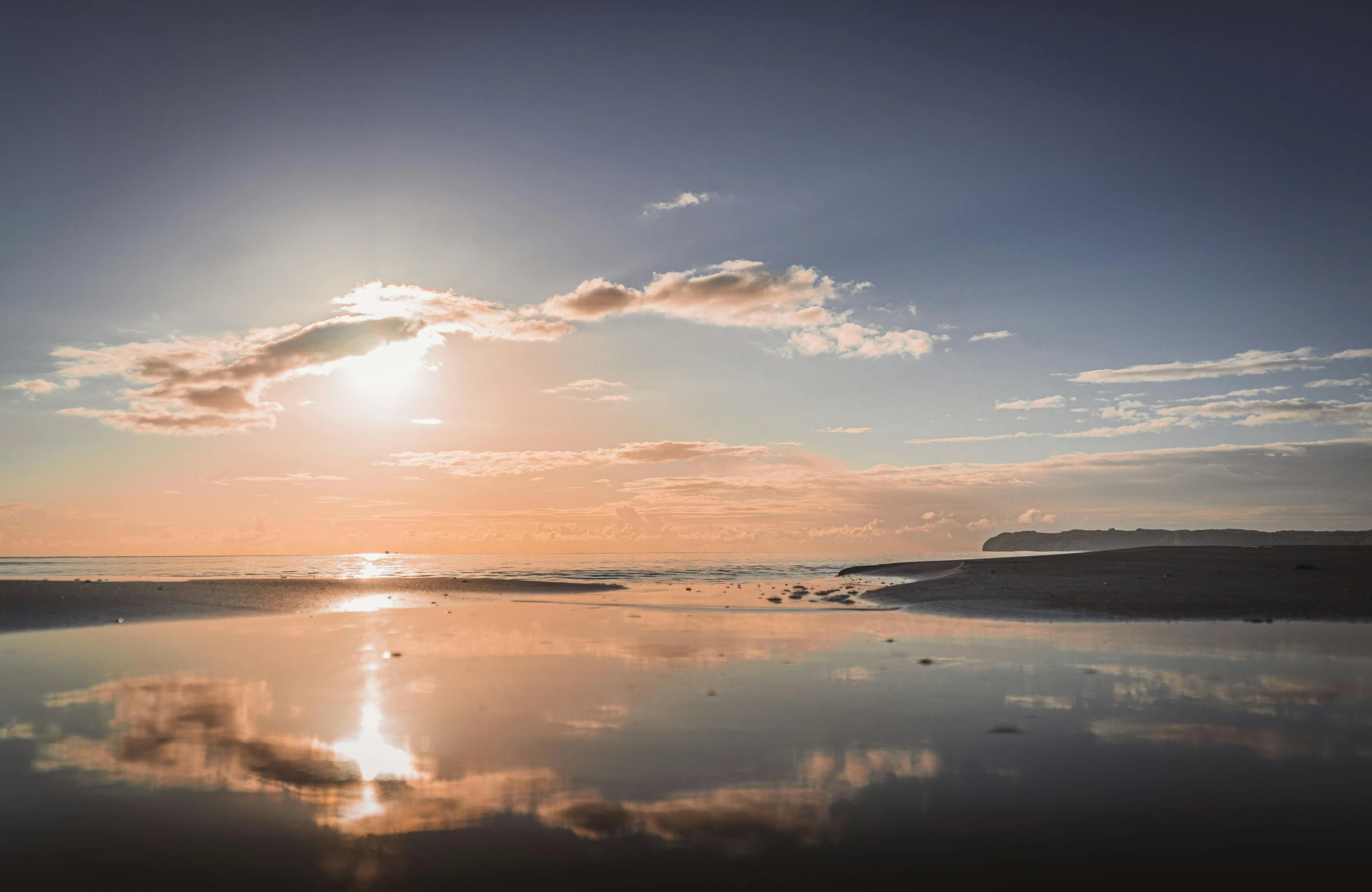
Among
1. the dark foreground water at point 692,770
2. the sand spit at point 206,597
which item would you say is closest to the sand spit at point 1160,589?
the dark foreground water at point 692,770

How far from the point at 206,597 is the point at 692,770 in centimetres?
3654

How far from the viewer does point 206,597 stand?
123 ft

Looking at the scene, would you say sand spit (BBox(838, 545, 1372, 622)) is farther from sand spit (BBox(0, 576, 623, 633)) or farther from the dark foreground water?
sand spit (BBox(0, 576, 623, 633))

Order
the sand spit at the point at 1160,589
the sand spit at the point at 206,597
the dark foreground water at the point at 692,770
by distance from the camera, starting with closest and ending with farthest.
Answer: the dark foreground water at the point at 692,770
the sand spit at the point at 1160,589
the sand spit at the point at 206,597

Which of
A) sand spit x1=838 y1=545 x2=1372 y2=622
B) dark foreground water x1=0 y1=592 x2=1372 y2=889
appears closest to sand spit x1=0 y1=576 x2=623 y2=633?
dark foreground water x1=0 y1=592 x2=1372 y2=889

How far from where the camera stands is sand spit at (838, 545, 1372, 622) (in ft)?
91.8

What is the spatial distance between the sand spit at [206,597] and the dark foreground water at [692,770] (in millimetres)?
13454

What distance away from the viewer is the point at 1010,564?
51.8 m

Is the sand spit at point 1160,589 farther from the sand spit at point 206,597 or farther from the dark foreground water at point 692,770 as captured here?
the sand spit at point 206,597

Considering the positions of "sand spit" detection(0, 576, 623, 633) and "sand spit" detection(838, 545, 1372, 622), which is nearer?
"sand spit" detection(838, 545, 1372, 622)

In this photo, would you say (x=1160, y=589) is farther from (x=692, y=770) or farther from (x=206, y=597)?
(x=206, y=597)

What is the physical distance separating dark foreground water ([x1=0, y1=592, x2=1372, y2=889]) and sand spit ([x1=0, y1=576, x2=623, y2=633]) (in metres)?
13.5

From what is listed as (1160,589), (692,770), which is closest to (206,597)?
(692,770)

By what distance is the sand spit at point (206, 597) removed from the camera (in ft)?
100
